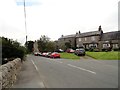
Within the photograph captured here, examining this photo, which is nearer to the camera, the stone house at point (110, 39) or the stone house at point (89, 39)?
the stone house at point (110, 39)

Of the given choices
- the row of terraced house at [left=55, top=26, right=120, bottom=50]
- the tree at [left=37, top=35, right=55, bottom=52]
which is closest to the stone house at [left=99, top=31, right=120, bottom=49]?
the row of terraced house at [left=55, top=26, right=120, bottom=50]

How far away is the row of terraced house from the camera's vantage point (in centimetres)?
8519

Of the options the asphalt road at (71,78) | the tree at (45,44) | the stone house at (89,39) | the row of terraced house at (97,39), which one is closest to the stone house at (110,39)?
the row of terraced house at (97,39)

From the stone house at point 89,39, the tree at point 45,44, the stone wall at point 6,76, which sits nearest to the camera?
the stone wall at point 6,76

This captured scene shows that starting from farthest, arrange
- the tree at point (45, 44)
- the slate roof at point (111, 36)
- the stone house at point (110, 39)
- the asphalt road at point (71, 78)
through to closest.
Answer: the tree at point (45, 44)
the slate roof at point (111, 36)
the stone house at point (110, 39)
the asphalt road at point (71, 78)

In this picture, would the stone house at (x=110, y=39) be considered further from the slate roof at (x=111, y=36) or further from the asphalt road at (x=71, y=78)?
the asphalt road at (x=71, y=78)

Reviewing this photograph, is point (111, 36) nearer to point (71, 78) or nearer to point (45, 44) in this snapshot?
point (45, 44)

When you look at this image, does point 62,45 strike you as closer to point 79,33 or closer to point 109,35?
point 79,33

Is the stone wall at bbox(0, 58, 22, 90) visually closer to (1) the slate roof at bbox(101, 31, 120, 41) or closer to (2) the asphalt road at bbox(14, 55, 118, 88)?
(2) the asphalt road at bbox(14, 55, 118, 88)

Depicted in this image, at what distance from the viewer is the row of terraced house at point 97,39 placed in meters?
85.2

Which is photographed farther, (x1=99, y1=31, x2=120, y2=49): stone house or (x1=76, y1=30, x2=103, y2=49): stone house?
(x1=76, y1=30, x2=103, y2=49): stone house

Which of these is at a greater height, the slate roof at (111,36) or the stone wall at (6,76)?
the slate roof at (111,36)

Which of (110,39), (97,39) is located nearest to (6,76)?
(110,39)

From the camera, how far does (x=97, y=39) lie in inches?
3780
